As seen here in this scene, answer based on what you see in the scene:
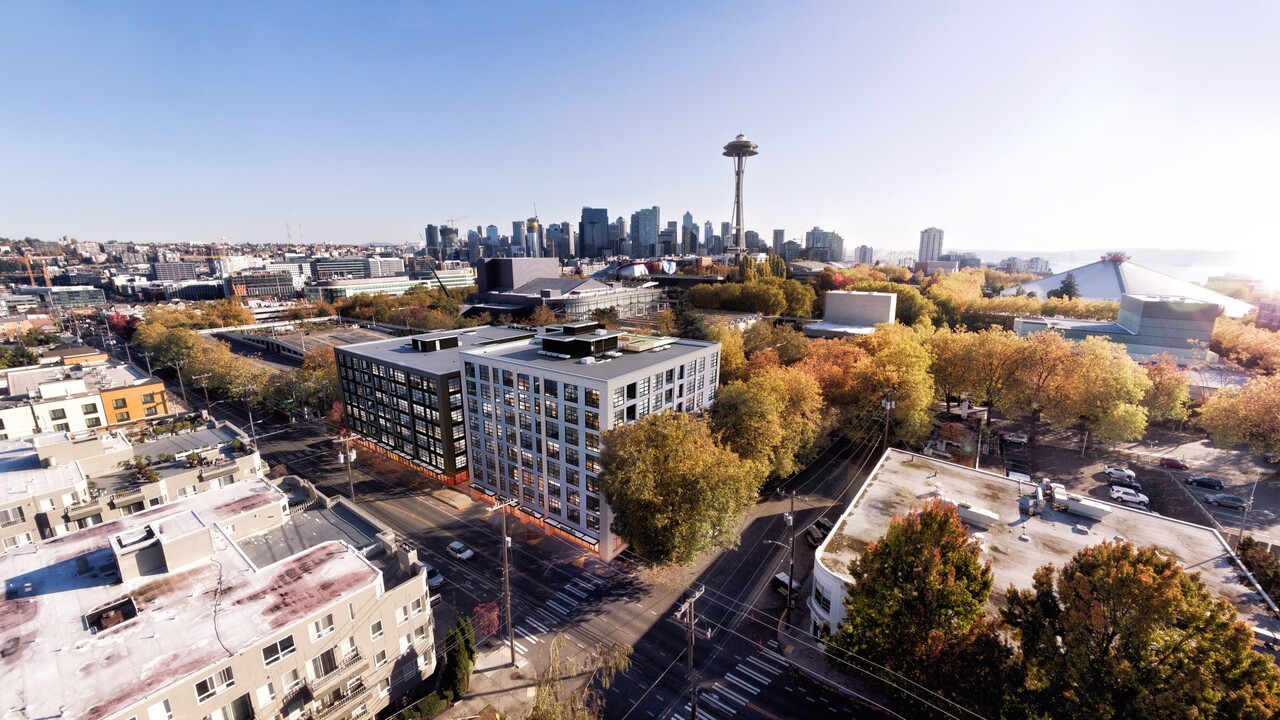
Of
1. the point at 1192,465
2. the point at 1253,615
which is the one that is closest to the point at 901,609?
the point at 1253,615

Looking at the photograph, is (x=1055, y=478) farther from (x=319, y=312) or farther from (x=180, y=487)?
(x=319, y=312)

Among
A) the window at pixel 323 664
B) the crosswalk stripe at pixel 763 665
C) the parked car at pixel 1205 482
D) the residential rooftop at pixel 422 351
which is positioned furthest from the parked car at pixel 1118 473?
the window at pixel 323 664

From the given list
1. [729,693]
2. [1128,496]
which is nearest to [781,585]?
[729,693]

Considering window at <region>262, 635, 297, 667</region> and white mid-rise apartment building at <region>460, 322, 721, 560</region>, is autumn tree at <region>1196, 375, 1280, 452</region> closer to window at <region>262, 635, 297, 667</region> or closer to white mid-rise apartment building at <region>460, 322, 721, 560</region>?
white mid-rise apartment building at <region>460, 322, 721, 560</region>

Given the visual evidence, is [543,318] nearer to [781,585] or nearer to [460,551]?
[460,551]

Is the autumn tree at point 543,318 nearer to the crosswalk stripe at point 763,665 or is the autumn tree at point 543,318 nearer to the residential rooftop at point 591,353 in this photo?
the residential rooftop at point 591,353
